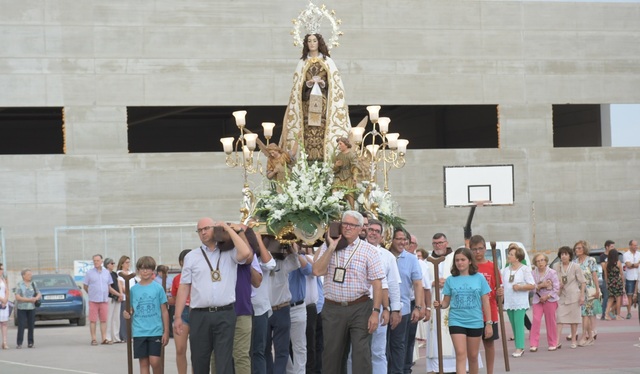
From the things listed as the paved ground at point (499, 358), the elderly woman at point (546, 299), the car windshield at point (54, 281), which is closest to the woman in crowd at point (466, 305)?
the paved ground at point (499, 358)

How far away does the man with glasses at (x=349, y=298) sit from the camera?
41.9 feet

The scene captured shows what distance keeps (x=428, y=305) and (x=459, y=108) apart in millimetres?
36069

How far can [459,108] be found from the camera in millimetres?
52125

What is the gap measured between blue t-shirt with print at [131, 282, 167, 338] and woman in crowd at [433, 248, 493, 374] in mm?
3433

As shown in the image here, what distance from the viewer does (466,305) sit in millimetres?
14492

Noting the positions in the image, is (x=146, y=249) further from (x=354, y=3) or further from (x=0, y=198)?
(x=354, y=3)

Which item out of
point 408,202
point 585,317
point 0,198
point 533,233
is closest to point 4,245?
point 0,198

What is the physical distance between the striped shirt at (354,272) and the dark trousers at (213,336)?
1.08 meters

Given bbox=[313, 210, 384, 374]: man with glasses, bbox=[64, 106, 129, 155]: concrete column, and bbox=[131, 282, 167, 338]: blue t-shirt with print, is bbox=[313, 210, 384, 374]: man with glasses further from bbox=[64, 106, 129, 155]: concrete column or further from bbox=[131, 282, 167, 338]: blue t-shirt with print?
bbox=[64, 106, 129, 155]: concrete column

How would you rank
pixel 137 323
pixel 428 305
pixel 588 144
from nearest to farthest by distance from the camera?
pixel 137 323
pixel 428 305
pixel 588 144

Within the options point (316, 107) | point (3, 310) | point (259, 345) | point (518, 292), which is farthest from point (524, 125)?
point (259, 345)

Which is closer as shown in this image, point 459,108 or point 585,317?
point 585,317

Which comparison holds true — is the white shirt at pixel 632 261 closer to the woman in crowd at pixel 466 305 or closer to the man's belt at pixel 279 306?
the woman in crowd at pixel 466 305

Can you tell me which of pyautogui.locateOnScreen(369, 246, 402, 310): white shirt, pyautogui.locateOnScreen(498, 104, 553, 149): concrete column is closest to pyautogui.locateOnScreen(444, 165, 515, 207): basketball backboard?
pyautogui.locateOnScreen(498, 104, 553, 149): concrete column
